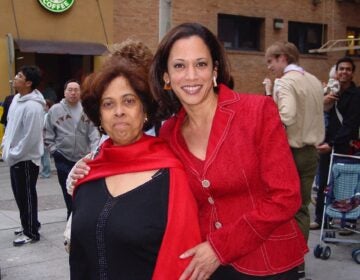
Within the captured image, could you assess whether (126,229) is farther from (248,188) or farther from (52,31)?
(52,31)

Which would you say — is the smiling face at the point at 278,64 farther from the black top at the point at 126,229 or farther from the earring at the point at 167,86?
the black top at the point at 126,229

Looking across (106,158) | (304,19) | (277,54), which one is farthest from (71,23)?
(106,158)

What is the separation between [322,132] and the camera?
483cm

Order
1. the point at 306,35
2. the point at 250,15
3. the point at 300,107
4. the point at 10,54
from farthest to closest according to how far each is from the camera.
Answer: the point at 306,35, the point at 250,15, the point at 10,54, the point at 300,107

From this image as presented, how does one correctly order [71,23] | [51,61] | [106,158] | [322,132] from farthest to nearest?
[51,61] → [71,23] → [322,132] → [106,158]

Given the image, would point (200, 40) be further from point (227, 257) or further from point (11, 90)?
point (11, 90)

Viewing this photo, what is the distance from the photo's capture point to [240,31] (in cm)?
1855

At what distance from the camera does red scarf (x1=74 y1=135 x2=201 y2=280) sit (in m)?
2.15

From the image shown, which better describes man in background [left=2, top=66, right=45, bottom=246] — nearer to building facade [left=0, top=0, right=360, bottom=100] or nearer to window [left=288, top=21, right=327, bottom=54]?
building facade [left=0, top=0, right=360, bottom=100]

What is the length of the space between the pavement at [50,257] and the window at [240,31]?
11.6 metres

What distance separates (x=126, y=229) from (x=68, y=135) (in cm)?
436

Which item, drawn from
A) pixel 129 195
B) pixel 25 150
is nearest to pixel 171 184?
pixel 129 195

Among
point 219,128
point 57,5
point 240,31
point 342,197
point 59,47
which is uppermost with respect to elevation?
point 57,5

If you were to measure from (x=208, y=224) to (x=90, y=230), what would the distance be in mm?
507
